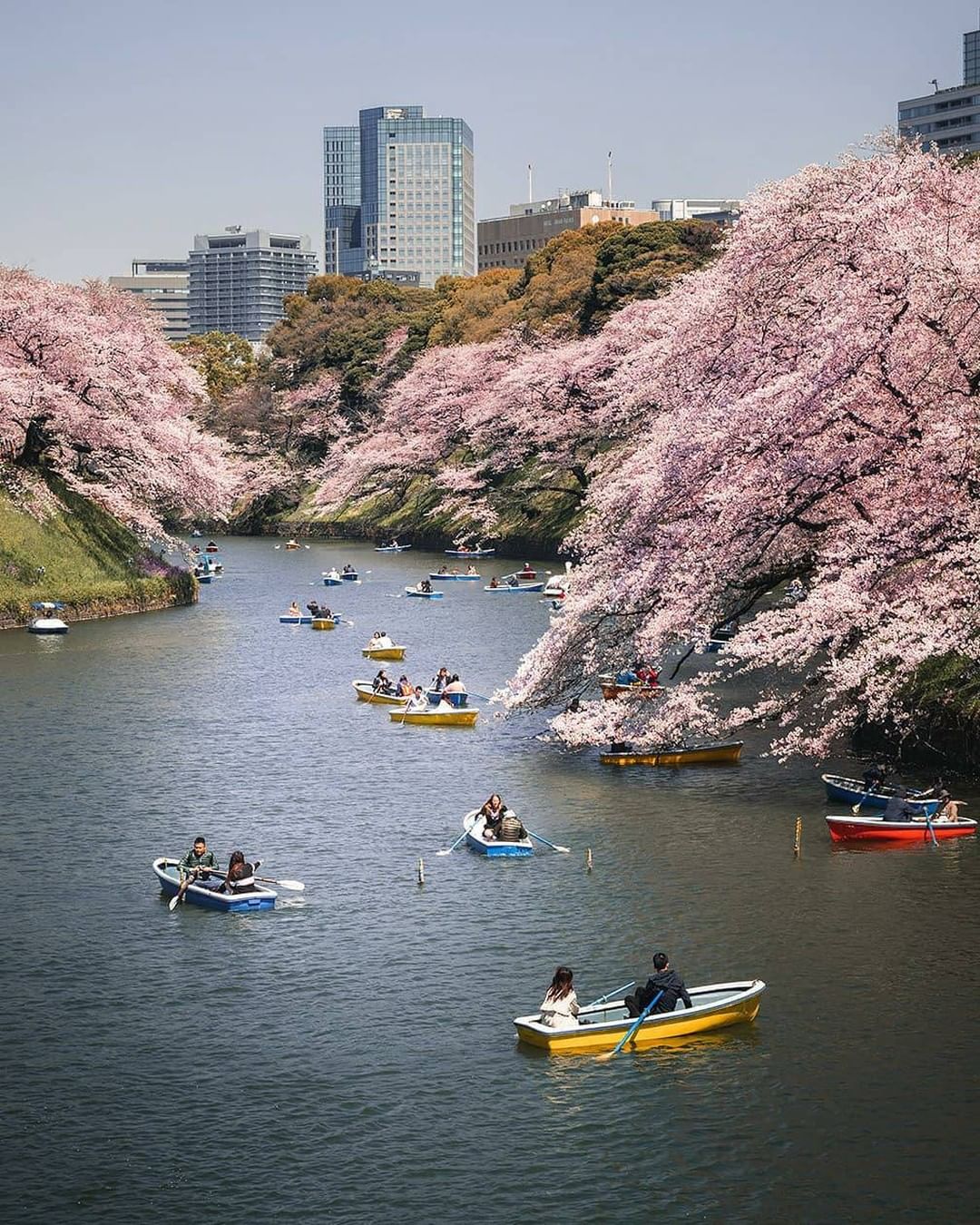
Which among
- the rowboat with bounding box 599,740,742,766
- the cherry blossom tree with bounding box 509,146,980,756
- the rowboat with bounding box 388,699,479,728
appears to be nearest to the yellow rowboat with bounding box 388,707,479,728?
the rowboat with bounding box 388,699,479,728

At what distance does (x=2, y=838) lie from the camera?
3525 cm

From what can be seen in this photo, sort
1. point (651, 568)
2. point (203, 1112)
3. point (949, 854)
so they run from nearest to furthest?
point (203, 1112) → point (949, 854) → point (651, 568)

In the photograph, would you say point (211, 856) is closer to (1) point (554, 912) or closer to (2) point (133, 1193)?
(1) point (554, 912)

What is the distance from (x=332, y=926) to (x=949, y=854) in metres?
12.8

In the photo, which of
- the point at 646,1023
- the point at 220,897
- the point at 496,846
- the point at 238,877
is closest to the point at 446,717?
the point at 496,846

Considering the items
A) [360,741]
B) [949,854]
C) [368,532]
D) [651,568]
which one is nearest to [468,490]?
[368,532]

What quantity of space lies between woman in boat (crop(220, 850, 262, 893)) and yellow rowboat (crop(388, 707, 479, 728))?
19.0 m

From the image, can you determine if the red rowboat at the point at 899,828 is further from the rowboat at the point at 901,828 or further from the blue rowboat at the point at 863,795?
the blue rowboat at the point at 863,795

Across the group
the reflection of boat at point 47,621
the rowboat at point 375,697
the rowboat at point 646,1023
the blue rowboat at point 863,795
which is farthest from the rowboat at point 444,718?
the rowboat at point 646,1023

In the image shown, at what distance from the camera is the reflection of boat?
67.7m

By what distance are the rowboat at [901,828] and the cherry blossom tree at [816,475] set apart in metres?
2.81

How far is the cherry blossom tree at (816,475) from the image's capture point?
3581 centimetres

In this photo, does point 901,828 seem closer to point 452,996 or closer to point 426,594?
point 452,996

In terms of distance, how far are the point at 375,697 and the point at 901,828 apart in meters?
24.0
